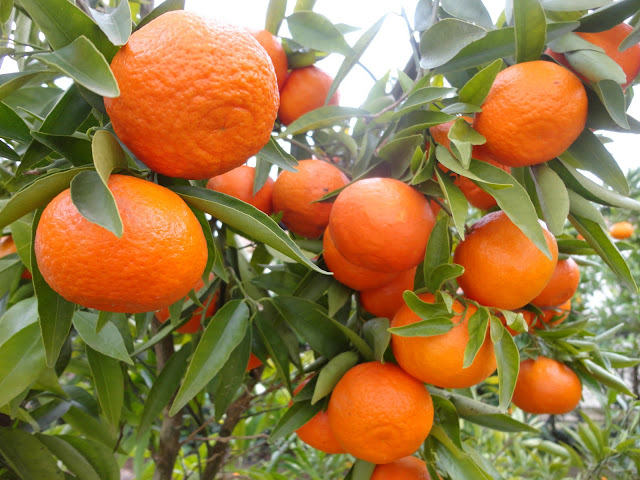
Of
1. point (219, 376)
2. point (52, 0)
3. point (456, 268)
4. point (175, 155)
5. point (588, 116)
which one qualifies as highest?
point (52, 0)

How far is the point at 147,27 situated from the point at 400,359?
50 centimetres

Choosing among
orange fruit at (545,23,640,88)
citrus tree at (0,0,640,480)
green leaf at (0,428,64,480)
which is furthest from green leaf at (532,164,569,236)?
green leaf at (0,428,64,480)

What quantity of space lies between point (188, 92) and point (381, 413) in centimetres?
46

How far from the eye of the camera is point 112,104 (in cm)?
42

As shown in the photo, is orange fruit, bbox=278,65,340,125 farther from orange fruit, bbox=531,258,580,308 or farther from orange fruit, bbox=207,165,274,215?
orange fruit, bbox=531,258,580,308

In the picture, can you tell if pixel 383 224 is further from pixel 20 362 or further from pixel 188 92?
pixel 20 362

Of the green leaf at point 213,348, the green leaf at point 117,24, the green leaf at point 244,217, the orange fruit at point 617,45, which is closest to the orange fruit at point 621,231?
the orange fruit at point 617,45

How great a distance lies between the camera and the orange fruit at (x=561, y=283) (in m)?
0.80

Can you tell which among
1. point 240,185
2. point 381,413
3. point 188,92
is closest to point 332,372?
point 381,413

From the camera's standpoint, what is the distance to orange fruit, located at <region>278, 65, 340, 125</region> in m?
0.87

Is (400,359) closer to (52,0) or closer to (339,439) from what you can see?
(339,439)

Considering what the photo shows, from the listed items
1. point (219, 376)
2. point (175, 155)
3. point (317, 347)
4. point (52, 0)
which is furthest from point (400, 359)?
point (52, 0)

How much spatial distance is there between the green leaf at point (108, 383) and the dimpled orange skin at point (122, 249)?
1.04ft

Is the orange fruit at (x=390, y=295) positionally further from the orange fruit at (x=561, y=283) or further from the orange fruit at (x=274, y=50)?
the orange fruit at (x=274, y=50)
